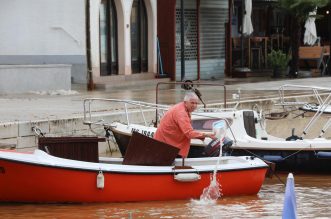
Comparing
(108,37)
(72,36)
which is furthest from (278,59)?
(72,36)

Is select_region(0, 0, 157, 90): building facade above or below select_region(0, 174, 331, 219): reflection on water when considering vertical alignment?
above

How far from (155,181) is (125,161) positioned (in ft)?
2.41

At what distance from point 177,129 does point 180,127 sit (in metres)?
0.17

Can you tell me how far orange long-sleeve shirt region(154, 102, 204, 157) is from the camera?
45.0ft

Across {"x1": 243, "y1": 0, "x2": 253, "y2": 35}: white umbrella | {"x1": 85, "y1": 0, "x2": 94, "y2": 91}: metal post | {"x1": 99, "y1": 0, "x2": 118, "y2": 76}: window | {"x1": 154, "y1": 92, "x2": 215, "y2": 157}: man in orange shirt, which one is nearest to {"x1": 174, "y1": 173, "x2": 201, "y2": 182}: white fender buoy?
{"x1": 154, "y1": 92, "x2": 215, "y2": 157}: man in orange shirt

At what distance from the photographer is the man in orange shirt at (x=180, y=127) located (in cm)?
1370

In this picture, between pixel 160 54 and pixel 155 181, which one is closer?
pixel 155 181

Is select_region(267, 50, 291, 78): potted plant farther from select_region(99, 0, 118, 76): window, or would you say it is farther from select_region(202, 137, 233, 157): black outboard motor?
select_region(202, 137, 233, 157): black outboard motor

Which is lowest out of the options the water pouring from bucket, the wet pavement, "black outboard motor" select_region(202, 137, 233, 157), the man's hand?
the water pouring from bucket

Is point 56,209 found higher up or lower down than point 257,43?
lower down

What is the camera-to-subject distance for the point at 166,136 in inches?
551

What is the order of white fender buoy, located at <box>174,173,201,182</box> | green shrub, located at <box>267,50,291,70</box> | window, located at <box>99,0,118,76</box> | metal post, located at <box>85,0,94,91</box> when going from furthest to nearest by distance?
green shrub, located at <box>267,50,291,70</box>
window, located at <box>99,0,118,76</box>
metal post, located at <box>85,0,94,91</box>
white fender buoy, located at <box>174,173,201,182</box>

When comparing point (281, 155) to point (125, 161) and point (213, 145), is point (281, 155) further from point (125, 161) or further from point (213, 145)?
point (125, 161)

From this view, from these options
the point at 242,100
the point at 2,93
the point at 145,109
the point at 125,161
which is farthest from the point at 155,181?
the point at 2,93
